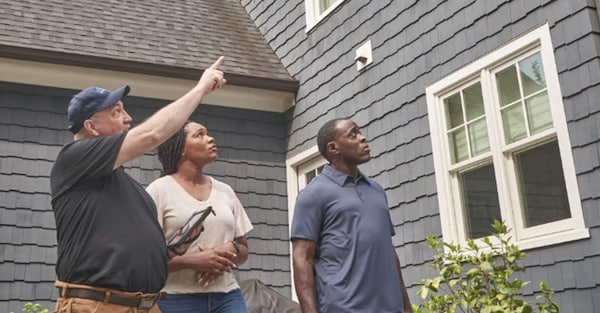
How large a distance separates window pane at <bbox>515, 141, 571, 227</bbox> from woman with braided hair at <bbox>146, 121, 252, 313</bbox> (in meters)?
2.19

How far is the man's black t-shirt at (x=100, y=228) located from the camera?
1793 mm

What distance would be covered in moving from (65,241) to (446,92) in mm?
3459

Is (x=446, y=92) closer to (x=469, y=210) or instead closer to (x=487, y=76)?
(x=487, y=76)

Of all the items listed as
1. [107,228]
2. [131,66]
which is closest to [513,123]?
[107,228]

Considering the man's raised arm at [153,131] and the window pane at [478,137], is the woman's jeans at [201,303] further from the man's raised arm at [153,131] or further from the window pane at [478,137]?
the window pane at [478,137]

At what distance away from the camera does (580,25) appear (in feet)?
12.0

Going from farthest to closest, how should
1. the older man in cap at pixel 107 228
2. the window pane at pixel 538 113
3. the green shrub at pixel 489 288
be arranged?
1. the window pane at pixel 538 113
2. the green shrub at pixel 489 288
3. the older man in cap at pixel 107 228

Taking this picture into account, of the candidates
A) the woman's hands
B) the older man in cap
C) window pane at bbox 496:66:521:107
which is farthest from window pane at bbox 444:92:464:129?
the older man in cap

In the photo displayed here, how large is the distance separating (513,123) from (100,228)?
3100 millimetres

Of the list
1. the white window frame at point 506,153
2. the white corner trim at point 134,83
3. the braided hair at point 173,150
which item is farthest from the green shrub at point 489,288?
the white corner trim at point 134,83

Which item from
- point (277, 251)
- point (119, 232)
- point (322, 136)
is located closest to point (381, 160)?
point (277, 251)

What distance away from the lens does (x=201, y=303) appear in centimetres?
220

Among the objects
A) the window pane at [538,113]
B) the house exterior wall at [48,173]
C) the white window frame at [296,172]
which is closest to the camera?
the window pane at [538,113]

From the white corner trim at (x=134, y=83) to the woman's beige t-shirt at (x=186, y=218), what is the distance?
395 centimetres
